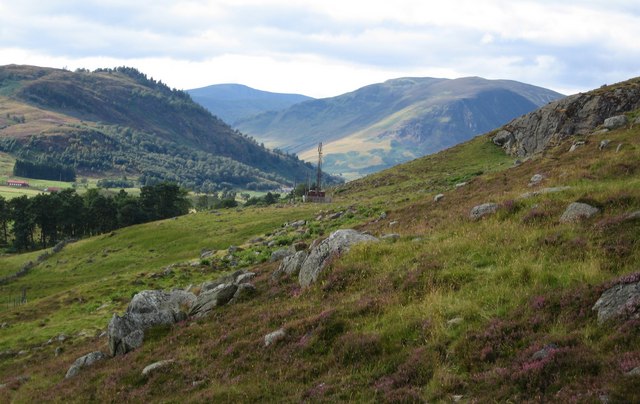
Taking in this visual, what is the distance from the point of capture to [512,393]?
10828mm

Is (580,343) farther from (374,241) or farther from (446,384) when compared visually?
(374,241)

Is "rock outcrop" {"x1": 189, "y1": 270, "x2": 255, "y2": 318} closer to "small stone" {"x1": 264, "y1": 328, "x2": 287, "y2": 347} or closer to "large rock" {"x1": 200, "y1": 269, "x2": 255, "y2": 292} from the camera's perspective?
"large rock" {"x1": 200, "y1": 269, "x2": 255, "y2": 292}

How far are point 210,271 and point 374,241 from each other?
30.3 metres

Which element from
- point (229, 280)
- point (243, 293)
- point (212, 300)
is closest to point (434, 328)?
point (243, 293)

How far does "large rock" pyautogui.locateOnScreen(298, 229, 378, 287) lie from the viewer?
2259 centimetres

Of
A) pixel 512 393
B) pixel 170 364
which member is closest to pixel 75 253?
pixel 170 364

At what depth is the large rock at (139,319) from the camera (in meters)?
23.4

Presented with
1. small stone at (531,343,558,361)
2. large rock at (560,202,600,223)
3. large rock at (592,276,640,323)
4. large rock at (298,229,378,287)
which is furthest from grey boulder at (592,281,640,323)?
large rock at (298,229,378,287)

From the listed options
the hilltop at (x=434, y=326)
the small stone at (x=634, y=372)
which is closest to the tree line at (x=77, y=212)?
the hilltop at (x=434, y=326)

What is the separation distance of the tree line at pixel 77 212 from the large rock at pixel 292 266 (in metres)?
107

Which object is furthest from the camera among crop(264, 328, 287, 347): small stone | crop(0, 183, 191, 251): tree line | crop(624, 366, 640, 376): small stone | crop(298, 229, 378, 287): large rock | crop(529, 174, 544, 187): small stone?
crop(0, 183, 191, 251): tree line

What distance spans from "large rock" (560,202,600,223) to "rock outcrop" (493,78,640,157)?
176 ft

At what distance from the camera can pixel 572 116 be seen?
78.8m

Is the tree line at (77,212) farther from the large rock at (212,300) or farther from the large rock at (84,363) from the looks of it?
the large rock at (212,300)
